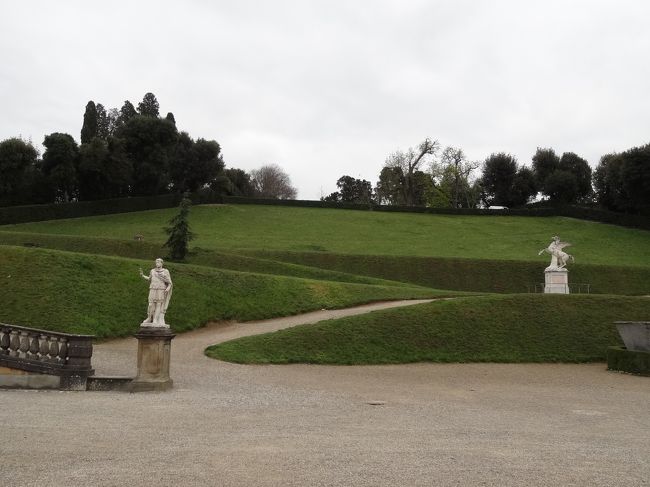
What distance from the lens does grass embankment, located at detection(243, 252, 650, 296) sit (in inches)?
1689

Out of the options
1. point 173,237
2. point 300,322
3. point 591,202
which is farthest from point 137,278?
point 591,202

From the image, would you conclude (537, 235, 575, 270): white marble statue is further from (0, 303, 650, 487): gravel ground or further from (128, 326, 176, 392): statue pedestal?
(128, 326, 176, 392): statue pedestal

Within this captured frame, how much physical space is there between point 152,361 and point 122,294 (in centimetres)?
1167

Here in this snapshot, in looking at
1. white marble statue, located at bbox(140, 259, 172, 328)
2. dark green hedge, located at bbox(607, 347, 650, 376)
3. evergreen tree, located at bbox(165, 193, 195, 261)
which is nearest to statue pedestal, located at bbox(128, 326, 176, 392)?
white marble statue, located at bbox(140, 259, 172, 328)

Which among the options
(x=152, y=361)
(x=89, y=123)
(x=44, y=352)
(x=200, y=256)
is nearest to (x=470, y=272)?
(x=200, y=256)

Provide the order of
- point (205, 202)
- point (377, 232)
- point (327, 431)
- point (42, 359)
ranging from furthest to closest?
point (205, 202)
point (377, 232)
point (42, 359)
point (327, 431)

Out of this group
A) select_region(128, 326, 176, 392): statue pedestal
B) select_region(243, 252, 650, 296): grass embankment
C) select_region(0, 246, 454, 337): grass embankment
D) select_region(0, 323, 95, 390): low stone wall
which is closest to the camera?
select_region(0, 323, 95, 390): low stone wall

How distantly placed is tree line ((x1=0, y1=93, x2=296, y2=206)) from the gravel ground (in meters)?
55.9

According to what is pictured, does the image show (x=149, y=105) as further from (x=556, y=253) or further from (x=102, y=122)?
(x=556, y=253)

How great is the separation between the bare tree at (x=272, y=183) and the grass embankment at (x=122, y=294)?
95813 millimetres

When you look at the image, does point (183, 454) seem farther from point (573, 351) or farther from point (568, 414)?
point (573, 351)

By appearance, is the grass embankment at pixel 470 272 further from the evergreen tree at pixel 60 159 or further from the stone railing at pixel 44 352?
the evergreen tree at pixel 60 159

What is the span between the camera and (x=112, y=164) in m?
69.6

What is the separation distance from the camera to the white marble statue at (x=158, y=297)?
15.0m
